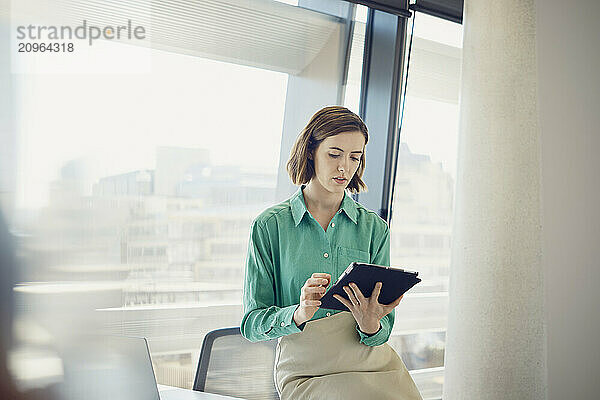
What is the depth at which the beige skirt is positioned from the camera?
1.78 m

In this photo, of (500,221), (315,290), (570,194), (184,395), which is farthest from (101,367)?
(570,194)

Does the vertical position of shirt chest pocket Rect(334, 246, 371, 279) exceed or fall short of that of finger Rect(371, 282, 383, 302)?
it exceeds it

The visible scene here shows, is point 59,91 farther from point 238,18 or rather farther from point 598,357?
point 598,357

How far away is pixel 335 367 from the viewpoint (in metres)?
1.80

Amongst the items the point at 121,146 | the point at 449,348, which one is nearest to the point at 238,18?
the point at 121,146

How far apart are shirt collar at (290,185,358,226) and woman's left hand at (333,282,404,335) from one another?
320mm

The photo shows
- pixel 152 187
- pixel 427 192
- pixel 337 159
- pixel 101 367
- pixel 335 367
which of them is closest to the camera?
pixel 335 367

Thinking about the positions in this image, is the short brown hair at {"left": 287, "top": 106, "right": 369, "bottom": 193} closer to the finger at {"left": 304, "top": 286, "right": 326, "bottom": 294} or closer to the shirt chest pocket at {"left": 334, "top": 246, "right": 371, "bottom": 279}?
the shirt chest pocket at {"left": 334, "top": 246, "right": 371, "bottom": 279}

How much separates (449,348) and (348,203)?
1.00m

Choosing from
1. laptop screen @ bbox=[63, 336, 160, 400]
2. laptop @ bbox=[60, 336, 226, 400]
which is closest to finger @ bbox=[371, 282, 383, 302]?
laptop @ bbox=[60, 336, 226, 400]

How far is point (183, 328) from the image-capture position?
2328 millimetres

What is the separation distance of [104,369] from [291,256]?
800mm

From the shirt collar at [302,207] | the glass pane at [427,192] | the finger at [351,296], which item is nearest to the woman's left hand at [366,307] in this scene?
the finger at [351,296]

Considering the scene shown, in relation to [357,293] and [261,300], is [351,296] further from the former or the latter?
[261,300]
